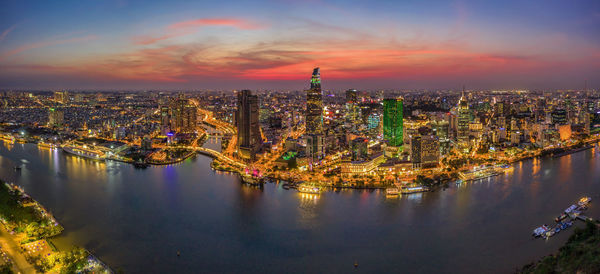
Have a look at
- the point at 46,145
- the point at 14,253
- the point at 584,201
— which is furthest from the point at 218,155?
the point at 584,201

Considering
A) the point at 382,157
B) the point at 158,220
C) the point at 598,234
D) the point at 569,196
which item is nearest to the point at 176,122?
the point at 382,157

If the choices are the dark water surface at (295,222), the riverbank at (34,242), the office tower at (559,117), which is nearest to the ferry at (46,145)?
the dark water surface at (295,222)

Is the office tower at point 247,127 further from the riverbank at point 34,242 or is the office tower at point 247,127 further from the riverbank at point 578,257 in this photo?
the riverbank at point 578,257

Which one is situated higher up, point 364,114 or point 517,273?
point 364,114

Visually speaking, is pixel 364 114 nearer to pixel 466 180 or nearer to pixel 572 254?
pixel 466 180

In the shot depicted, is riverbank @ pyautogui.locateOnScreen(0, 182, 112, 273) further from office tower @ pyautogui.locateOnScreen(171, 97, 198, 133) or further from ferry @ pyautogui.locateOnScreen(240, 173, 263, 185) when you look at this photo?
office tower @ pyautogui.locateOnScreen(171, 97, 198, 133)

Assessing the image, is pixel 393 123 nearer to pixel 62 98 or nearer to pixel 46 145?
pixel 46 145

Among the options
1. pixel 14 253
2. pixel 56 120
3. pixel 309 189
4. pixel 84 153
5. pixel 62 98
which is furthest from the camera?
pixel 62 98
